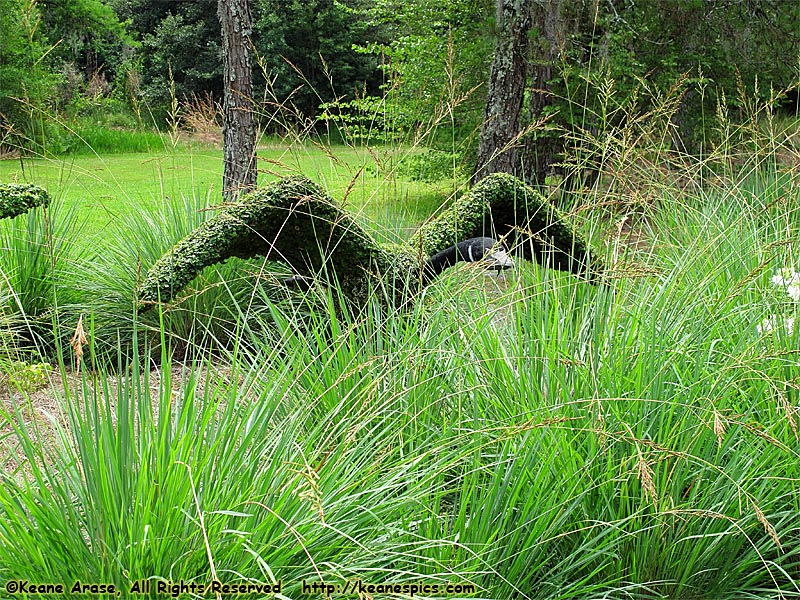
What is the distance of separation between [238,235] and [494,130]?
11.1 ft

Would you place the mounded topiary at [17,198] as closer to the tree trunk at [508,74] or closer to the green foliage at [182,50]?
the tree trunk at [508,74]

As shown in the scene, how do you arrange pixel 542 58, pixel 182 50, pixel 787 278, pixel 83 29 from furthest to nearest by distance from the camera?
pixel 182 50 < pixel 83 29 < pixel 542 58 < pixel 787 278

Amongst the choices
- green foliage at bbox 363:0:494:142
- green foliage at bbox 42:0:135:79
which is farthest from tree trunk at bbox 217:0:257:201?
green foliage at bbox 42:0:135:79

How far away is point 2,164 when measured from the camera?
1097 cm

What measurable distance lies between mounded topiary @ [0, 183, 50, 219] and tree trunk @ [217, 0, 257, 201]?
1.68 metres

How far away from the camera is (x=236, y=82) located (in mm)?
5566

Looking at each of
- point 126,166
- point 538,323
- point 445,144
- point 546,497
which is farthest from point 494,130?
A: point 126,166

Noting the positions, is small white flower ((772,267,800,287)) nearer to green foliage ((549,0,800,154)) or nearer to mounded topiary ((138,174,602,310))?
mounded topiary ((138,174,602,310))

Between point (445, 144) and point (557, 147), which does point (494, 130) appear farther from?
point (445, 144)

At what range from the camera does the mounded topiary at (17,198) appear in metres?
3.75

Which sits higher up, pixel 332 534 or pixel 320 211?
pixel 320 211

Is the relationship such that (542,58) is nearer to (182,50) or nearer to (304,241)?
(304,241)

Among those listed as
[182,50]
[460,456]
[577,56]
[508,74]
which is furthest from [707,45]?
[182,50]

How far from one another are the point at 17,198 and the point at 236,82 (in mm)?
2159
